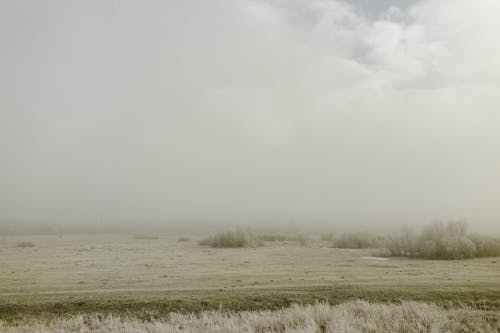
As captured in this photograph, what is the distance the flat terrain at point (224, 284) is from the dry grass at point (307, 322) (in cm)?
228

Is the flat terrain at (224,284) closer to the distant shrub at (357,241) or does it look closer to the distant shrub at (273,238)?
the distant shrub at (357,241)

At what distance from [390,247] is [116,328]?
3395 centimetres

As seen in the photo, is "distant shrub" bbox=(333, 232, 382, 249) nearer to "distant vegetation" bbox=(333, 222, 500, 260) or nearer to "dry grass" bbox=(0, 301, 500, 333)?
"distant vegetation" bbox=(333, 222, 500, 260)

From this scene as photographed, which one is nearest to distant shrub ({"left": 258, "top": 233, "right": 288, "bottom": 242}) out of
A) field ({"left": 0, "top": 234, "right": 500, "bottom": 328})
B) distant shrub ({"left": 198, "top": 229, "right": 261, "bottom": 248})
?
distant shrub ({"left": 198, "top": 229, "right": 261, "bottom": 248})

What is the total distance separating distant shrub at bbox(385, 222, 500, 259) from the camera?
4384cm

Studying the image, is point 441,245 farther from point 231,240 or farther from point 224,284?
point 231,240

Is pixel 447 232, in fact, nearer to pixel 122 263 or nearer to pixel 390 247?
pixel 390 247

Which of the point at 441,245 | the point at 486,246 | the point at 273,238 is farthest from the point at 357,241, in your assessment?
the point at 273,238

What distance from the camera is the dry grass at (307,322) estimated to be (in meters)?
17.5

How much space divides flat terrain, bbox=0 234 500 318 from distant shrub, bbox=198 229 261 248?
22.3m

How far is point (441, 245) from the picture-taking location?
1737 inches

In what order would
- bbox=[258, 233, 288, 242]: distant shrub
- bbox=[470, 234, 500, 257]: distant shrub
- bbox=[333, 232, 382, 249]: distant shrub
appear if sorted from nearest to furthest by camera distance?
1. bbox=[470, 234, 500, 257]: distant shrub
2. bbox=[333, 232, 382, 249]: distant shrub
3. bbox=[258, 233, 288, 242]: distant shrub

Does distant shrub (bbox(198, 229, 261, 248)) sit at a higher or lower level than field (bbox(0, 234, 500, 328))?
higher

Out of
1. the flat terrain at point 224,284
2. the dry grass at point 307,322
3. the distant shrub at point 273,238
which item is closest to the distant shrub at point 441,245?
the flat terrain at point 224,284
